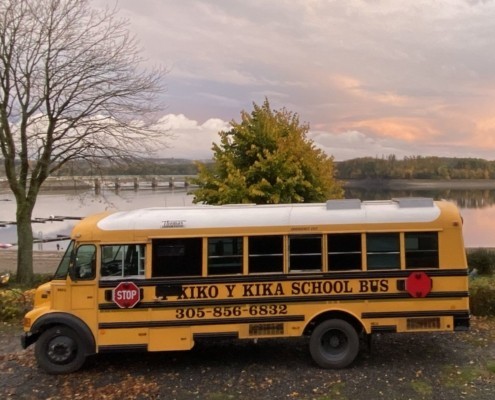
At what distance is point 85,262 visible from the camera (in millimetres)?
7336

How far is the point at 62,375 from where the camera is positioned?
7406mm

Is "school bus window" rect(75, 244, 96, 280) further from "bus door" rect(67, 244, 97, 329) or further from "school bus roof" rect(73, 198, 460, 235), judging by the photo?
"school bus roof" rect(73, 198, 460, 235)

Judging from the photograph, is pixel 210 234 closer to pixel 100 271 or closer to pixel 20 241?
pixel 100 271

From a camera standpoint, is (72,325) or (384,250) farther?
(384,250)

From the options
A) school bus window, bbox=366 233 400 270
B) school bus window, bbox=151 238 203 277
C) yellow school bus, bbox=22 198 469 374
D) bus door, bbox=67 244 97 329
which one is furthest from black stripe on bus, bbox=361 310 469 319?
bus door, bbox=67 244 97 329

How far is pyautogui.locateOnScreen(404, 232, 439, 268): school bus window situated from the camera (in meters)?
7.47

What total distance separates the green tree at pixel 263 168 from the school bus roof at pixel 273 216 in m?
7.57

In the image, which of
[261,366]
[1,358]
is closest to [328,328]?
[261,366]

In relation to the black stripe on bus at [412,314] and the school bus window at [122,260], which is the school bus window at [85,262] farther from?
the black stripe on bus at [412,314]

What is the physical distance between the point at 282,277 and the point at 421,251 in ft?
7.62

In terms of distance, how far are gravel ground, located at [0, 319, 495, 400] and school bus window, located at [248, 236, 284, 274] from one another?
168cm

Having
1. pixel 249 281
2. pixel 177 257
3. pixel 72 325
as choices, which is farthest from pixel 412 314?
pixel 72 325

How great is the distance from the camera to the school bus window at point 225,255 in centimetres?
740

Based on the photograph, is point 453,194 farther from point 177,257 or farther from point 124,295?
point 124,295
